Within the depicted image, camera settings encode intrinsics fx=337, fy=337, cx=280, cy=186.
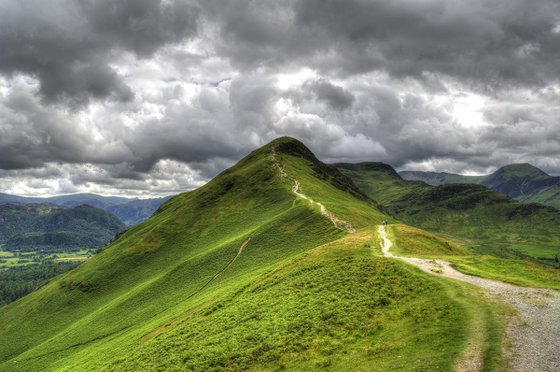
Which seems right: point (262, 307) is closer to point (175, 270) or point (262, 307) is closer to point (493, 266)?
point (493, 266)

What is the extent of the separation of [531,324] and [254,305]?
33399mm

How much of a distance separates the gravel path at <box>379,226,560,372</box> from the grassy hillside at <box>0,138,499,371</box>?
85.6 inches

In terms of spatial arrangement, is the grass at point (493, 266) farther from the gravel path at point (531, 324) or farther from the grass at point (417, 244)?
the gravel path at point (531, 324)

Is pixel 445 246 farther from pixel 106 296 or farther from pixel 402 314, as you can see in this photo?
pixel 106 296

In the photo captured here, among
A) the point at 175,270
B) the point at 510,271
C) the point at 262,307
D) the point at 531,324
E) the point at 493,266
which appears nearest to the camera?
the point at 531,324

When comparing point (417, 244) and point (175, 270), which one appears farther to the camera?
point (175, 270)

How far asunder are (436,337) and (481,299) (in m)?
9.74

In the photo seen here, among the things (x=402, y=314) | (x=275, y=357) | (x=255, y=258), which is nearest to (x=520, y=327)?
(x=402, y=314)

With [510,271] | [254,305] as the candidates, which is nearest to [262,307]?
[254,305]

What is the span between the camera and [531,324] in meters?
29.3

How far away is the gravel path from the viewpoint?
23831mm

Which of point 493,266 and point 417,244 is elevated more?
point 417,244

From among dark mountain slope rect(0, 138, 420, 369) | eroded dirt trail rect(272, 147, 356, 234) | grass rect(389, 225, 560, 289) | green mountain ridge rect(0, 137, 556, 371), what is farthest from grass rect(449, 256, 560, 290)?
eroded dirt trail rect(272, 147, 356, 234)

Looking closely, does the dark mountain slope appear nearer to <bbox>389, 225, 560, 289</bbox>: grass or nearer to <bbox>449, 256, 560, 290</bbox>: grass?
<bbox>389, 225, 560, 289</bbox>: grass
